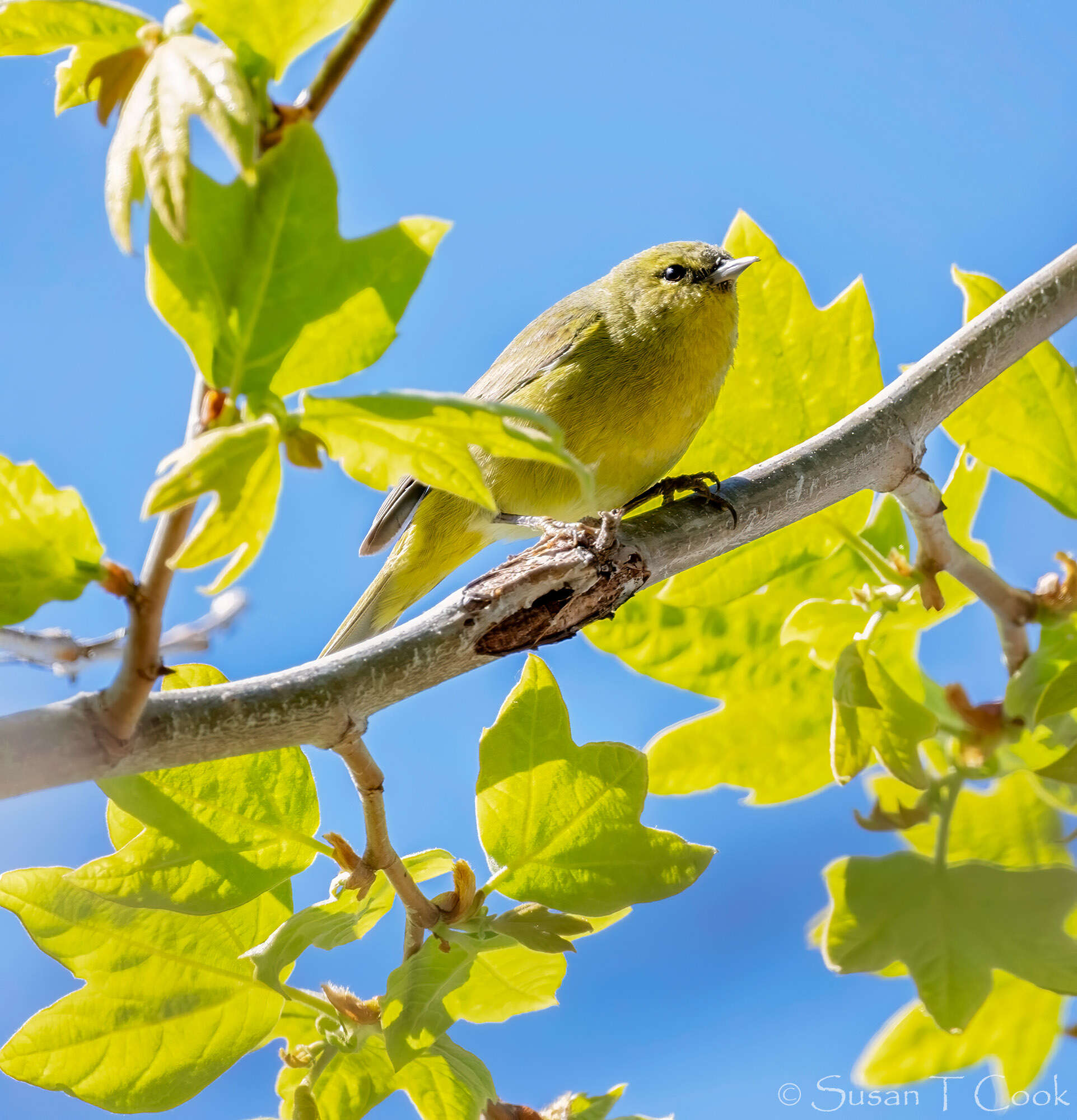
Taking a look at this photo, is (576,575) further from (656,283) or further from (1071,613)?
(656,283)

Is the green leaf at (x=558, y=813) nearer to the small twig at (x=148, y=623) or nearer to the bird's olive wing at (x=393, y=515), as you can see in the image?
the small twig at (x=148, y=623)

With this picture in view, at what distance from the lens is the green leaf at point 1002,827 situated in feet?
3.37

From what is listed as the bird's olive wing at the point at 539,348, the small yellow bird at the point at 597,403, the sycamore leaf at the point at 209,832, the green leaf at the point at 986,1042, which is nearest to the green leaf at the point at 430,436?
the sycamore leaf at the point at 209,832

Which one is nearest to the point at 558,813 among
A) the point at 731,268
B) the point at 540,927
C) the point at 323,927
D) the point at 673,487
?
the point at 540,927

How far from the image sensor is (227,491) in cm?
47

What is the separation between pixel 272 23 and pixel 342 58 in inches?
1.3

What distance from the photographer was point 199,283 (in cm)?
50

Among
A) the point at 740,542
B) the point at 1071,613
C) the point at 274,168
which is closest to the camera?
the point at 274,168

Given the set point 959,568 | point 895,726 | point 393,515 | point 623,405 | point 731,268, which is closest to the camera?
point 895,726

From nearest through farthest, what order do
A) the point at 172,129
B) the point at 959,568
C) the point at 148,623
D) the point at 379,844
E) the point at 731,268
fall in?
1. the point at 172,129
2. the point at 148,623
3. the point at 379,844
4. the point at 959,568
5. the point at 731,268

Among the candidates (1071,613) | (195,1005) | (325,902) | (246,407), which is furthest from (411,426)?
(1071,613)

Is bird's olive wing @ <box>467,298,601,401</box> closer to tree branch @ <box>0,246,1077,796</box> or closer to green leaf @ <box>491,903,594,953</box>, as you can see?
tree branch @ <box>0,246,1077,796</box>

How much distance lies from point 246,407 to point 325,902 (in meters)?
0.39

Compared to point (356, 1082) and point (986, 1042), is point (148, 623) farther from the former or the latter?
point (986, 1042)
